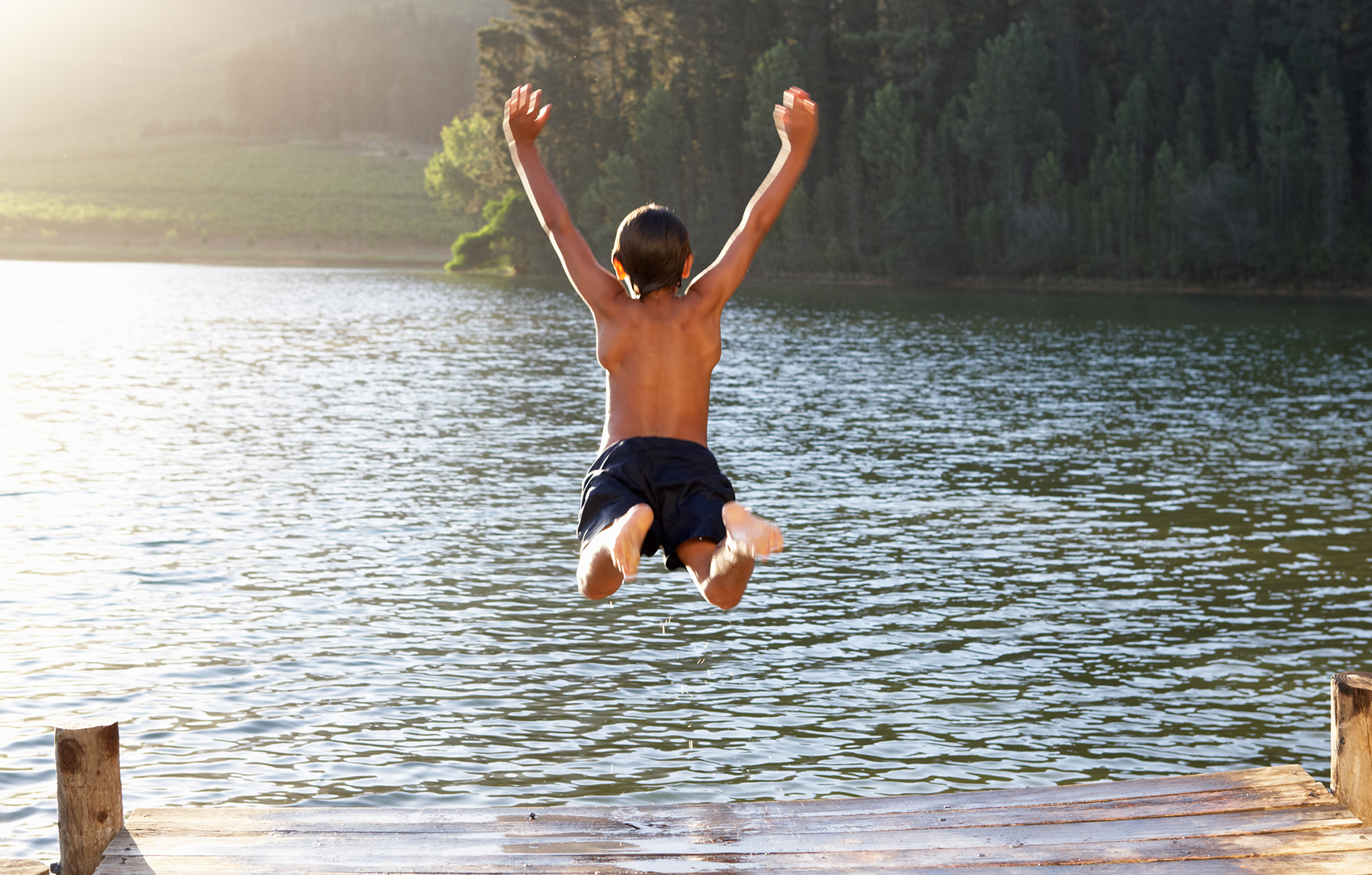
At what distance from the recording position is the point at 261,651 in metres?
13.4

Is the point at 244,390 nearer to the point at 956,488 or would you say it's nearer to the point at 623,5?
the point at 956,488

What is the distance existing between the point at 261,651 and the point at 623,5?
3943 inches

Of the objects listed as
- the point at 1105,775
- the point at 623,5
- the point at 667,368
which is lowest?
the point at 1105,775

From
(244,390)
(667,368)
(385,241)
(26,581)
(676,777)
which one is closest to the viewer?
(667,368)

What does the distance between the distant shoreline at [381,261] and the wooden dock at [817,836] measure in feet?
274

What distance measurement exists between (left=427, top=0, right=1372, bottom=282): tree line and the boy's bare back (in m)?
85.3

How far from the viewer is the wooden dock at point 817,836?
20.2 feet

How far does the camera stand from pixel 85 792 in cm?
627

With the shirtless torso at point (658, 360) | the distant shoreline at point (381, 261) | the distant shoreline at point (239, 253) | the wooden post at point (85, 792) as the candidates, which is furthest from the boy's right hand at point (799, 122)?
the distant shoreline at point (239, 253)

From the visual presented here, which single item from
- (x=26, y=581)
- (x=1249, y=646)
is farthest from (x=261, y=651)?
(x=1249, y=646)

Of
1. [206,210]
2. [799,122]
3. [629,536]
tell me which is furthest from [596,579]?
[206,210]

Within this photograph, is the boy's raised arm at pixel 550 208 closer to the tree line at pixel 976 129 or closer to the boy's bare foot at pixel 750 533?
the boy's bare foot at pixel 750 533

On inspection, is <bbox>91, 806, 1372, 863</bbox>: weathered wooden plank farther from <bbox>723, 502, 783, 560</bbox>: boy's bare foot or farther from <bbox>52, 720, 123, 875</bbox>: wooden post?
<bbox>723, 502, 783, 560</bbox>: boy's bare foot

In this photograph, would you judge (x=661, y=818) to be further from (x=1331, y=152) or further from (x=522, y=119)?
(x=1331, y=152)
